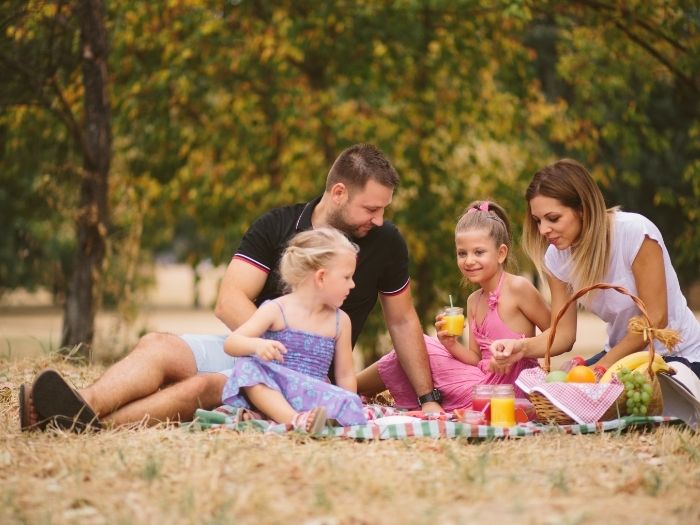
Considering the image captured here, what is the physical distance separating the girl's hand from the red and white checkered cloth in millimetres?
1272

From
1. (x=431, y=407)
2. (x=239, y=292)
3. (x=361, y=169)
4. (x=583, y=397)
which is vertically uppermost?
(x=361, y=169)

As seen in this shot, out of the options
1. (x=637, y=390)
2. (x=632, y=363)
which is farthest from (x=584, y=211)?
(x=637, y=390)

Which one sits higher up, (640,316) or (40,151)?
(40,151)

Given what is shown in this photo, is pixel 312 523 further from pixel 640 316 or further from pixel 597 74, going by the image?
pixel 597 74

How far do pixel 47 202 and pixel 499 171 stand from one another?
5157mm

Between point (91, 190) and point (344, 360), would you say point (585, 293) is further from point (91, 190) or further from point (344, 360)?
point (91, 190)

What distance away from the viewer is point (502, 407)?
184 inches

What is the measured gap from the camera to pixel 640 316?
15.9ft

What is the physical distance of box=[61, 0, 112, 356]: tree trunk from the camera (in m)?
8.20

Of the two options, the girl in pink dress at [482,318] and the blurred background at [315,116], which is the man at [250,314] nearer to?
the girl in pink dress at [482,318]

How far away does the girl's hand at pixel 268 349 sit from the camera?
4.39 m

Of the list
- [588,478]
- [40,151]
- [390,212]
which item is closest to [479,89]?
[390,212]

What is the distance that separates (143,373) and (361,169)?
157cm

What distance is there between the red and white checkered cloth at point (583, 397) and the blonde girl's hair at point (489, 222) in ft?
3.66
